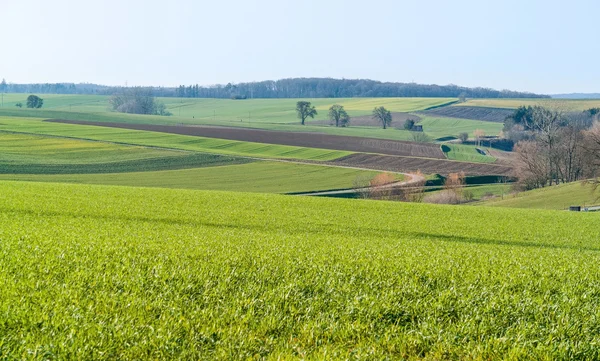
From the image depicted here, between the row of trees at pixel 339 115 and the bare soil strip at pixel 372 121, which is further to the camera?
the bare soil strip at pixel 372 121

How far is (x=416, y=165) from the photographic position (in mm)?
91000

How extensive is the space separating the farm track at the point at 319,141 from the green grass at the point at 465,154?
186 centimetres

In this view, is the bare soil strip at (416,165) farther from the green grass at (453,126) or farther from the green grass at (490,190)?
the green grass at (453,126)

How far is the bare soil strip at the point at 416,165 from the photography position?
287 ft

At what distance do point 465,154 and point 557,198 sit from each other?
4524cm

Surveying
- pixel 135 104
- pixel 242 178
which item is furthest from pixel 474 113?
pixel 242 178

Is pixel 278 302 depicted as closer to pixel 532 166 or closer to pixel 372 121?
pixel 532 166

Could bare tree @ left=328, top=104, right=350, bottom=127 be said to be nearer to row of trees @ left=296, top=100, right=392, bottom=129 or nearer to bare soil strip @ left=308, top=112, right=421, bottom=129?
row of trees @ left=296, top=100, right=392, bottom=129

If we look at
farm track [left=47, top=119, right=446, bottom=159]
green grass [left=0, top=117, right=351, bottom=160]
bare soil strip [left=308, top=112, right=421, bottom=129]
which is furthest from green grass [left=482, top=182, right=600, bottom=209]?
bare soil strip [left=308, top=112, right=421, bottom=129]

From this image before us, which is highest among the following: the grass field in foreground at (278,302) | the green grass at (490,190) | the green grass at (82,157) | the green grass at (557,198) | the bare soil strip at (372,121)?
the grass field in foreground at (278,302)

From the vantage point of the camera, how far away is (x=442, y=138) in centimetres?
14188

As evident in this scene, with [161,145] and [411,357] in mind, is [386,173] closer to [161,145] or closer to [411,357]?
[161,145]

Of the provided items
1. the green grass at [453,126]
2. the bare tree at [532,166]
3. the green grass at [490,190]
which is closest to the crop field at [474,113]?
the green grass at [453,126]

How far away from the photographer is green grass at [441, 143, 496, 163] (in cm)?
10614
